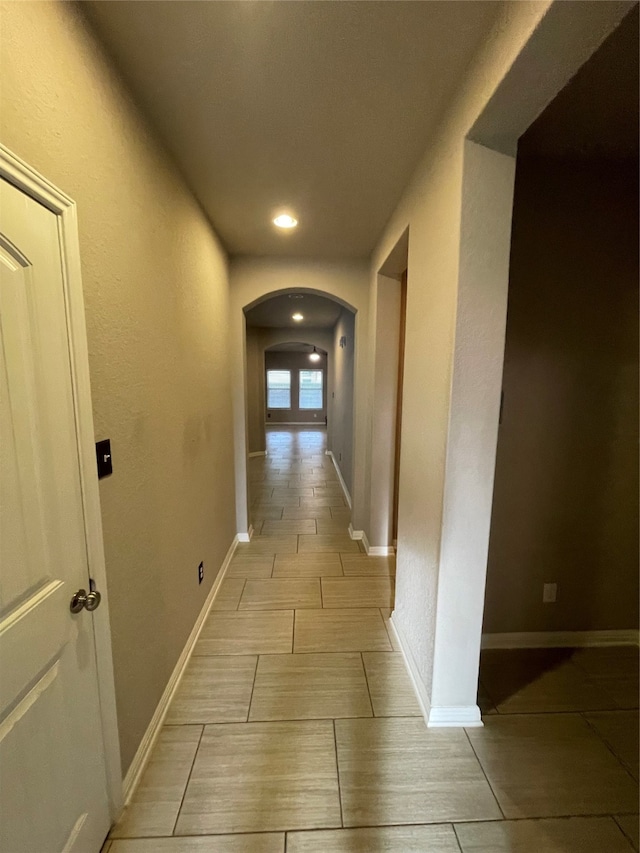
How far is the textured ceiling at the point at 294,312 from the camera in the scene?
4.89 metres

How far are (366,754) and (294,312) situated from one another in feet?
17.7

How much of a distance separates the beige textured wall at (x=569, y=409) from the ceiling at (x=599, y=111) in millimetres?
100

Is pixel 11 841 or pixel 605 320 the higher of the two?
A: pixel 605 320

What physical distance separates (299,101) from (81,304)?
1137mm

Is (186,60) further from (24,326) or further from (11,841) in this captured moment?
(11,841)

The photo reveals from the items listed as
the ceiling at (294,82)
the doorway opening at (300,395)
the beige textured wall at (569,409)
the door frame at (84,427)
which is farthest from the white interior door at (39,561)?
the doorway opening at (300,395)

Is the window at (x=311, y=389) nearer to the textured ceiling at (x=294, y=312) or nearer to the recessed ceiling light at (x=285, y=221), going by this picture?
the textured ceiling at (x=294, y=312)

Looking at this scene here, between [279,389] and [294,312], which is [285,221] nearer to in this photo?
[294,312]

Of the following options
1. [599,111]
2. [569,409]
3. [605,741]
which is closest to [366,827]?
[605,741]

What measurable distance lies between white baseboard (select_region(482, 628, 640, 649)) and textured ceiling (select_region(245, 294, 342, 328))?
12.0ft

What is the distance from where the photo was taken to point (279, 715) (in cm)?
161

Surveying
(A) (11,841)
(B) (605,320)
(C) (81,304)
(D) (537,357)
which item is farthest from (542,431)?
(A) (11,841)

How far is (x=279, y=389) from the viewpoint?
1199 centimetres

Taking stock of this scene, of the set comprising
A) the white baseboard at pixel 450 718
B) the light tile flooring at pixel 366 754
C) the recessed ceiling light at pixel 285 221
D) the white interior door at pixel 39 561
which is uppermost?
the recessed ceiling light at pixel 285 221
